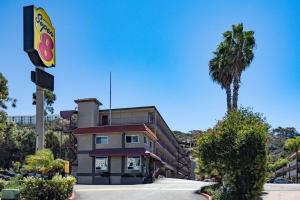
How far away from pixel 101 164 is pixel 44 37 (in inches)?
987

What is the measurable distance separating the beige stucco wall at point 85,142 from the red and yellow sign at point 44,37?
23.5 m

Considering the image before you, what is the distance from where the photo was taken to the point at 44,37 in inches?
931

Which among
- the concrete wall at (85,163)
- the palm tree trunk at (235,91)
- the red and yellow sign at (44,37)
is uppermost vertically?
the red and yellow sign at (44,37)

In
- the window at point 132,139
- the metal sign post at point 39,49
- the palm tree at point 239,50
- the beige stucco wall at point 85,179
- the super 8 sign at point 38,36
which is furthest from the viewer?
the beige stucco wall at point 85,179

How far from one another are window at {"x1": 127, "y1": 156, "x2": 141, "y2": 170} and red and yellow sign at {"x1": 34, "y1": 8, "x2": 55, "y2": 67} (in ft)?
71.2

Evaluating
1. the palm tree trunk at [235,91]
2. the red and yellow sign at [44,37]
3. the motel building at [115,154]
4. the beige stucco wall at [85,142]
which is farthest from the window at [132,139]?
the red and yellow sign at [44,37]

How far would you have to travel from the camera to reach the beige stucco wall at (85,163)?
47022mm

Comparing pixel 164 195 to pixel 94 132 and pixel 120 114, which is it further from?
pixel 120 114

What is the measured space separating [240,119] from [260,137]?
2.09 m

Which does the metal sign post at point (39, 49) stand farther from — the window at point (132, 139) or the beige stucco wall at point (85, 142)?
the beige stucco wall at point (85, 142)

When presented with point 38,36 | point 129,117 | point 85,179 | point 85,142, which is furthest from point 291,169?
point 38,36

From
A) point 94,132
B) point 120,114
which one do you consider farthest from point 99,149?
point 120,114

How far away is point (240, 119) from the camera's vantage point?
21953 mm

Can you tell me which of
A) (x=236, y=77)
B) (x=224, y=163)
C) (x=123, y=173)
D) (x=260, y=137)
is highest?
(x=236, y=77)
